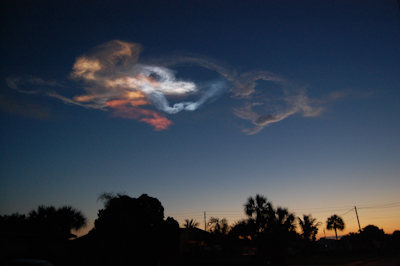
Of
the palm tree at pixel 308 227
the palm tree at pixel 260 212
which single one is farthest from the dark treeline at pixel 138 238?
the palm tree at pixel 308 227

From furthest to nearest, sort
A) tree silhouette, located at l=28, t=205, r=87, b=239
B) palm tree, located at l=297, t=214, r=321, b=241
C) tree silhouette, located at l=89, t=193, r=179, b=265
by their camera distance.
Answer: palm tree, located at l=297, t=214, r=321, b=241, tree silhouette, located at l=28, t=205, r=87, b=239, tree silhouette, located at l=89, t=193, r=179, b=265

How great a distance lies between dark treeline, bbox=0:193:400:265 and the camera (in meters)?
19.0

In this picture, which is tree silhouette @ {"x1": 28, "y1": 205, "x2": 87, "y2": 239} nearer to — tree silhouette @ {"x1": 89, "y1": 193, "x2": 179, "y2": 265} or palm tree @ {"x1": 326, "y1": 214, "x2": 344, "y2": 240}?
tree silhouette @ {"x1": 89, "y1": 193, "x2": 179, "y2": 265}

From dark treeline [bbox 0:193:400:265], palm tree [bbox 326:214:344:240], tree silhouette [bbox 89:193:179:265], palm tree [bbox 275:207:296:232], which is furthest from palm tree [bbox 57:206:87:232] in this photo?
palm tree [bbox 326:214:344:240]

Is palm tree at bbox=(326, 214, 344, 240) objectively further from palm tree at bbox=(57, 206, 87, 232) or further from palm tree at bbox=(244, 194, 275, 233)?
palm tree at bbox=(57, 206, 87, 232)

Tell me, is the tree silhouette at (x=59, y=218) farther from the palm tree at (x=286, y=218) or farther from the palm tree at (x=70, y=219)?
the palm tree at (x=286, y=218)

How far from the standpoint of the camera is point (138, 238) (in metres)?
19.1

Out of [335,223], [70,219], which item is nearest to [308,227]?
[335,223]

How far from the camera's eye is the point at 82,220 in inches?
1246

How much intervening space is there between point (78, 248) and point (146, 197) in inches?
271

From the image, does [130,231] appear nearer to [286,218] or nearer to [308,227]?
[286,218]

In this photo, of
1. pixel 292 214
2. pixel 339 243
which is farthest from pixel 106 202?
pixel 339 243

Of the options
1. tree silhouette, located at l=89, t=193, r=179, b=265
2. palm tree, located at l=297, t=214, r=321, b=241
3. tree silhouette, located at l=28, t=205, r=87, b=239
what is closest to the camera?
tree silhouette, located at l=89, t=193, r=179, b=265

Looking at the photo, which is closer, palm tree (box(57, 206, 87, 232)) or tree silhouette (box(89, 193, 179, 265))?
tree silhouette (box(89, 193, 179, 265))
